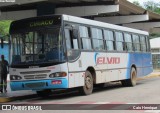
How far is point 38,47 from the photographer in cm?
1623

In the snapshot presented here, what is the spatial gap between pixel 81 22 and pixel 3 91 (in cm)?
487

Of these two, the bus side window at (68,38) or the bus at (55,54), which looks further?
the bus side window at (68,38)

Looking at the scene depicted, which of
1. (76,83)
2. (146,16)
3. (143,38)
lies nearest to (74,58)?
(76,83)

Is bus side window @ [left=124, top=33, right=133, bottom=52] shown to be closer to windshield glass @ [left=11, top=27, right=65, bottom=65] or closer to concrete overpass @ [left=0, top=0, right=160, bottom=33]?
concrete overpass @ [left=0, top=0, right=160, bottom=33]

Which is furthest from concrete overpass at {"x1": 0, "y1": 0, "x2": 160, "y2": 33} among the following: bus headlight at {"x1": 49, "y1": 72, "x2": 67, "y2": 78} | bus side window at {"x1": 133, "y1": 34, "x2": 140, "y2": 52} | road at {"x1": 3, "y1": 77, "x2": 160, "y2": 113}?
bus headlight at {"x1": 49, "y1": 72, "x2": 67, "y2": 78}

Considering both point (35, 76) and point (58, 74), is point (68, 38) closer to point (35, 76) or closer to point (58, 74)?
point (58, 74)

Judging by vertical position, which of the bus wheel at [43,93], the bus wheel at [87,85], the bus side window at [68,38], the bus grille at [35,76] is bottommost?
the bus wheel at [43,93]

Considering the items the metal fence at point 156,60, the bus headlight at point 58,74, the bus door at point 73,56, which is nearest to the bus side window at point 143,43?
the bus door at point 73,56

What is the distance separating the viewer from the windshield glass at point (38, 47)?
15961 mm

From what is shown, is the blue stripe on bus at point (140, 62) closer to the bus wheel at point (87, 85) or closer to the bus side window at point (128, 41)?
the bus side window at point (128, 41)

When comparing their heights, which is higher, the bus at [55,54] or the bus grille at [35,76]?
the bus at [55,54]

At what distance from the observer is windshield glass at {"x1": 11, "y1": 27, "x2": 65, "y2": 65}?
16.0m

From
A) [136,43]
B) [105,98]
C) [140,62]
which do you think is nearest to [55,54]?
[105,98]

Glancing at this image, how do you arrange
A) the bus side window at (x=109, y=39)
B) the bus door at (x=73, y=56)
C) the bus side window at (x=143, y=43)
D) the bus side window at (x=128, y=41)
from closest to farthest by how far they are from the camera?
the bus door at (x=73, y=56)
the bus side window at (x=109, y=39)
the bus side window at (x=128, y=41)
the bus side window at (x=143, y=43)
